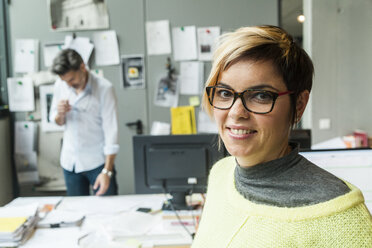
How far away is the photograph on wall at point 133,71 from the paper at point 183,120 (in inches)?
15.4

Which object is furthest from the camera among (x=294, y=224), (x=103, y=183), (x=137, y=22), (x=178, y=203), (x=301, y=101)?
(x=137, y=22)

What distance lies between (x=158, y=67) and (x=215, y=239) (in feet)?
7.20

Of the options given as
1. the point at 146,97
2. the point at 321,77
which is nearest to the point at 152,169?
the point at 146,97

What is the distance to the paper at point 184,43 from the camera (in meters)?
2.79

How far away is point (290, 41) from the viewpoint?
0.73m

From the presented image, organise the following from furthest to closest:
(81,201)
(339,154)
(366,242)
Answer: (81,201)
(339,154)
(366,242)

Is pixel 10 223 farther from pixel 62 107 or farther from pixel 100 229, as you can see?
pixel 62 107

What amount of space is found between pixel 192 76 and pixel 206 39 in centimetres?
35

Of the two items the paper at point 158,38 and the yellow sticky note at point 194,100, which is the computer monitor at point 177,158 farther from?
the paper at point 158,38

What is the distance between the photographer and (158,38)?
110 inches

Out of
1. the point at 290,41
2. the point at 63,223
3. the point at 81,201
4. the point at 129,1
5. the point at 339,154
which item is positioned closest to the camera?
the point at 290,41

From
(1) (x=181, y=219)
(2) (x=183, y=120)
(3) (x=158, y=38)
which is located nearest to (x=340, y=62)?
(2) (x=183, y=120)

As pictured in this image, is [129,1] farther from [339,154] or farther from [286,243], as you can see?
[286,243]

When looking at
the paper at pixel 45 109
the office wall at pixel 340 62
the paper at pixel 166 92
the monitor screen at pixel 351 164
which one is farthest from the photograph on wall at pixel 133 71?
the monitor screen at pixel 351 164
